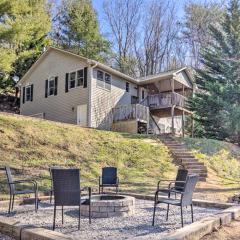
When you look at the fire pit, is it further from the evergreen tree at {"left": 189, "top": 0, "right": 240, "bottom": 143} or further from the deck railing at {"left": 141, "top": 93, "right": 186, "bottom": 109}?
the deck railing at {"left": 141, "top": 93, "right": 186, "bottom": 109}

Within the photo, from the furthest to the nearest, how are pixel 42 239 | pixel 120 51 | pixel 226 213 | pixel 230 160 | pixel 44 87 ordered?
pixel 120 51 → pixel 44 87 → pixel 230 160 → pixel 226 213 → pixel 42 239

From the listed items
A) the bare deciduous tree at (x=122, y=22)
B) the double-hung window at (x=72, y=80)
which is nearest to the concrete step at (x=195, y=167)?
the double-hung window at (x=72, y=80)

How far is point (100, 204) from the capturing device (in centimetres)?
706

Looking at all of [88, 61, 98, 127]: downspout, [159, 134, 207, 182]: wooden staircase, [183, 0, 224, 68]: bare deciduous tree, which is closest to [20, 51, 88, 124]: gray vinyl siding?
[88, 61, 98, 127]: downspout

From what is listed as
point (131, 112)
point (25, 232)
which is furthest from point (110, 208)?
point (131, 112)

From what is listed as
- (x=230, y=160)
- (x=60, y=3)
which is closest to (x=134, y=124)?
(x=230, y=160)

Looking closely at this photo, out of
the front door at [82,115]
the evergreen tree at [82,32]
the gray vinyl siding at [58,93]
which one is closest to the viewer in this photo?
the front door at [82,115]

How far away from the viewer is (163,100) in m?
24.3

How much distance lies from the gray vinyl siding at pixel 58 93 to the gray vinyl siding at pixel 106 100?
709 mm

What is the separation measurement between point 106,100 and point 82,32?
15.0 meters

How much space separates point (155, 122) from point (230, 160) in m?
8.52

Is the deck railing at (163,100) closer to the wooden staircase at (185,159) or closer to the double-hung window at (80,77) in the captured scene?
the double-hung window at (80,77)

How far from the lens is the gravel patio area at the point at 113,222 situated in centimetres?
563

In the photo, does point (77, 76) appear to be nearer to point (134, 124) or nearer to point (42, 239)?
point (134, 124)
